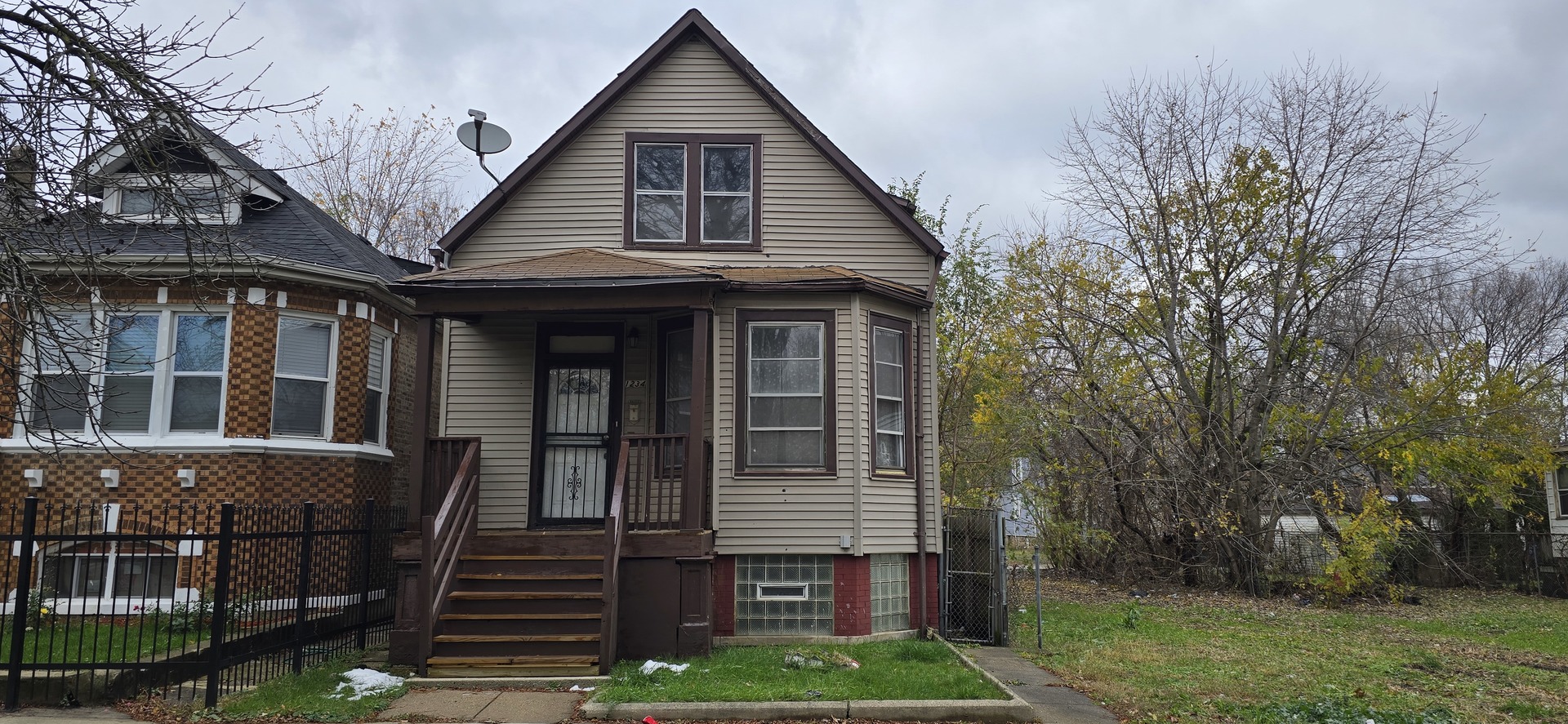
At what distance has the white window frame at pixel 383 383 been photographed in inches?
544

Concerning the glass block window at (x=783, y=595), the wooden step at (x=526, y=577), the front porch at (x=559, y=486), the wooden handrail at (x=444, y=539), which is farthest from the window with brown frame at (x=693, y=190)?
the wooden step at (x=526, y=577)

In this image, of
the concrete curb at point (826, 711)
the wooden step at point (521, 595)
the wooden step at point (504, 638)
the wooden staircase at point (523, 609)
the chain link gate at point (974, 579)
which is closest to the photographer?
the concrete curb at point (826, 711)

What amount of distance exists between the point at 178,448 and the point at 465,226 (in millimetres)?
4269

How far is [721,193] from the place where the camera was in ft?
41.7

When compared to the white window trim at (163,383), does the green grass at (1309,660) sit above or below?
below

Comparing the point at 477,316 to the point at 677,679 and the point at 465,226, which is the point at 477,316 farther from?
the point at 677,679

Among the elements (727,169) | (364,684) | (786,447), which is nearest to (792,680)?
(786,447)

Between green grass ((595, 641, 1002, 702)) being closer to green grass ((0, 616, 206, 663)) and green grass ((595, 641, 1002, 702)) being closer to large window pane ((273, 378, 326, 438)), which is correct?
green grass ((0, 616, 206, 663))

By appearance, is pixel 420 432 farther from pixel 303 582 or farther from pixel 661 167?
pixel 661 167

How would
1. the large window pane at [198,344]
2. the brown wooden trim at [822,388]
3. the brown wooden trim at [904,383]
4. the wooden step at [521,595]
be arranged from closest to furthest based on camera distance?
the wooden step at [521,595] → the brown wooden trim at [822,388] → the brown wooden trim at [904,383] → the large window pane at [198,344]

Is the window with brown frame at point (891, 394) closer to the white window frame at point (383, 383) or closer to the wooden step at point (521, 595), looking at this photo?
the wooden step at point (521, 595)

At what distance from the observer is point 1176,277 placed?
19.2 m

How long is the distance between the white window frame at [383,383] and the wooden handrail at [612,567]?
522 cm

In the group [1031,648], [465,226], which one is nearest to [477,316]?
[465,226]
